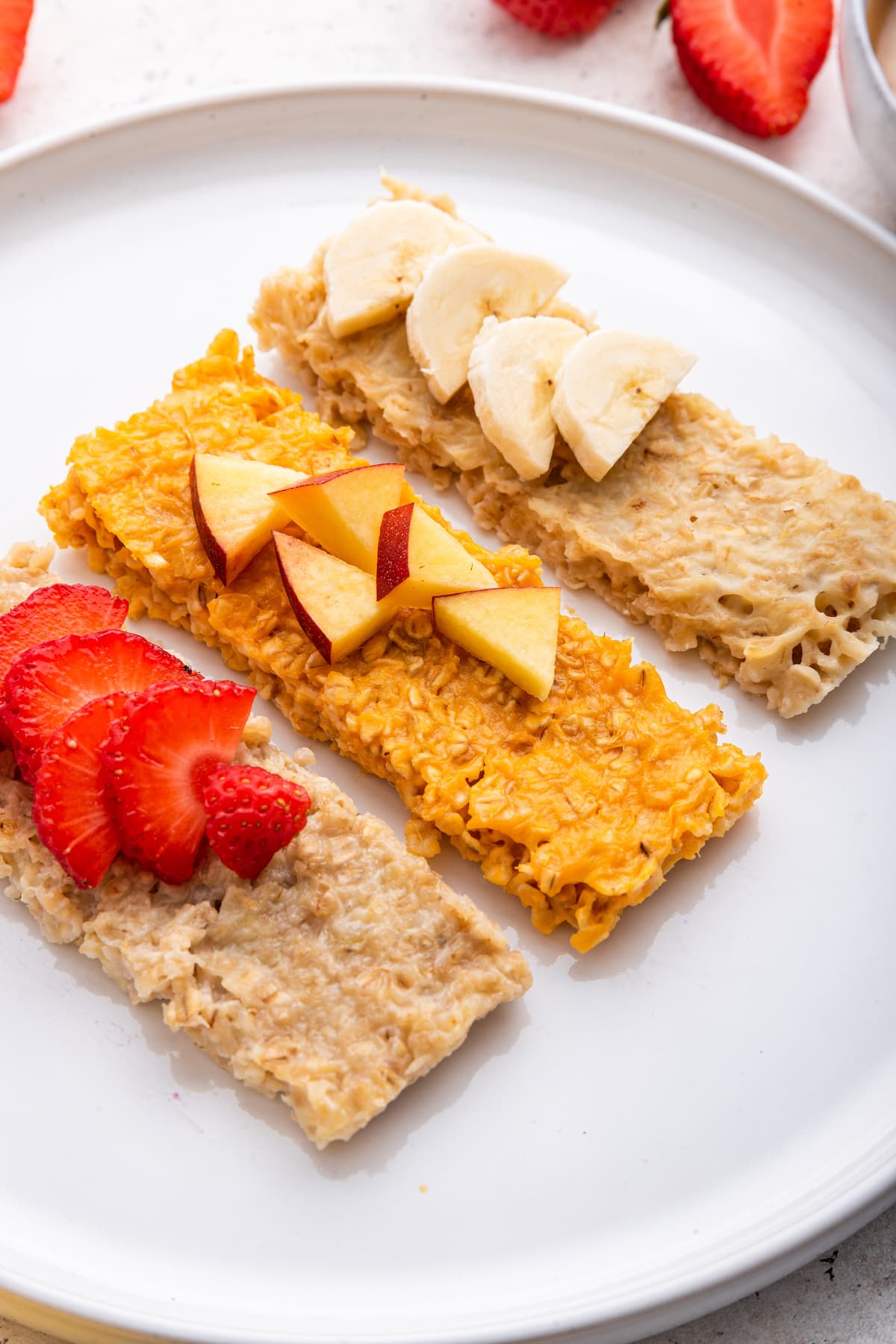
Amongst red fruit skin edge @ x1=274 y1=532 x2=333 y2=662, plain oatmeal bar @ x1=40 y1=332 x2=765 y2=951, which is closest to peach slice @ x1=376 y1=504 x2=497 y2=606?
plain oatmeal bar @ x1=40 y1=332 x2=765 y2=951

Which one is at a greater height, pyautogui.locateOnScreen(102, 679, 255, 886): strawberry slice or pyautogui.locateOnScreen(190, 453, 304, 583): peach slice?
pyautogui.locateOnScreen(190, 453, 304, 583): peach slice

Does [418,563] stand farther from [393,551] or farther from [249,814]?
[249,814]

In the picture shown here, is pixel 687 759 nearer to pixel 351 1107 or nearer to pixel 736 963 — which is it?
pixel 736 963

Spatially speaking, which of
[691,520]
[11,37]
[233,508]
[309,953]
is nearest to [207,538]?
[233,508]

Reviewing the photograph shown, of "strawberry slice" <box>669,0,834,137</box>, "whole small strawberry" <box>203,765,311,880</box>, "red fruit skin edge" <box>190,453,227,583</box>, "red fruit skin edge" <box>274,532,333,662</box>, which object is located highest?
"strawberry slice" <box>669,0,834,137</box>

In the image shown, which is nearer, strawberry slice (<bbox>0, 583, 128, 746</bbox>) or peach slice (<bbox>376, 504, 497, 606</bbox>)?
strawberry slice (<bbox>0, 583, 128, 746</bbox>)

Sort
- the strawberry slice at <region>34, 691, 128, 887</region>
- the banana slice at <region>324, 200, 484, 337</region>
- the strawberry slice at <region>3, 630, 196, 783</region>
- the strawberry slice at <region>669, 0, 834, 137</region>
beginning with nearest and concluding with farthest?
the strawberry slice at <region>34, 691, 128, 887</region> → the strawberry slice at <region>3, 630, 196, 783</region> → the banana slice at <region>324, 200, 484, 337</region> → the strawberry slice at <region>669, 0, 834, 137</region>

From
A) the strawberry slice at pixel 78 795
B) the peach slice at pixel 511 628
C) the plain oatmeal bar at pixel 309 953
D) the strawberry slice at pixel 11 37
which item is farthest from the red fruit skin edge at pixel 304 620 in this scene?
the strawberry slice at pixel 11 37

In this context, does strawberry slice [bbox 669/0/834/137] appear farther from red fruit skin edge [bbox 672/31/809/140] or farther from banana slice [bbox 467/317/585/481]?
banana slice [bbox 467/317/585/481]
